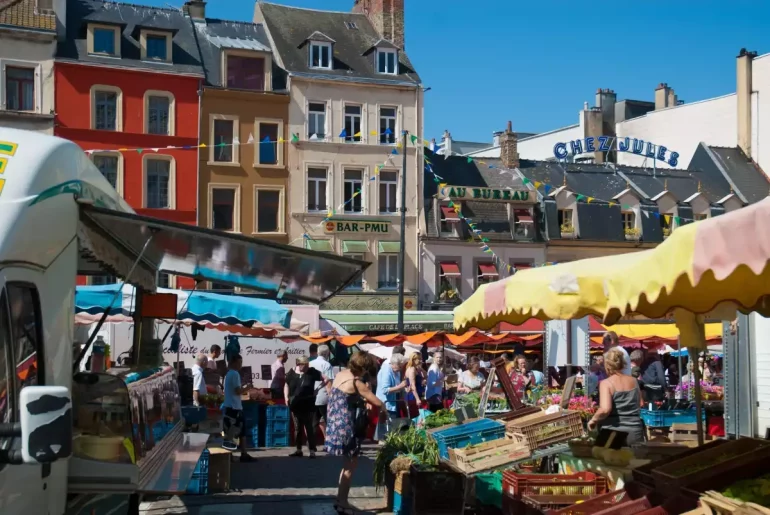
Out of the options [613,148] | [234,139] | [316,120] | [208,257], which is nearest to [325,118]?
[316,120]

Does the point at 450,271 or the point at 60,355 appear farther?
the point at 450,271

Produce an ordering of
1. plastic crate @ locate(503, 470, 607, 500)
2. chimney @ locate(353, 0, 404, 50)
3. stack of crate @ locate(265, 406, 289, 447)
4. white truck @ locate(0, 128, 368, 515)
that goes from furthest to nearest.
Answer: chimney @ locate(353, 0, 404, 50)
stack of crate @ locate(265, 406, 289, 447)
plastic crate @ locate(503, 470, 607, 500)
white truck @ locate(0, 128, 368, 515)

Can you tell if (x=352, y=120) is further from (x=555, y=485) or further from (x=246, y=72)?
(x=555, y=485)

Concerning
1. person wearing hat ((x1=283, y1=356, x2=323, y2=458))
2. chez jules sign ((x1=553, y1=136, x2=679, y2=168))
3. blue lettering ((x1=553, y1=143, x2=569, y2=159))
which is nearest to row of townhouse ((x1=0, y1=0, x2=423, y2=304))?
blue lettering ((x1=553, y1=143, x2=569, y2=159))

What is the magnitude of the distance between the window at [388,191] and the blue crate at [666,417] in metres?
27.6

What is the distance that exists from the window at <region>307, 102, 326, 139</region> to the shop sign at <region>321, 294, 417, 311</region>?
6.77 m

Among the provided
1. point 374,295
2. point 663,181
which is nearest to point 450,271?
point 374,295

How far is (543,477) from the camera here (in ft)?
26.8

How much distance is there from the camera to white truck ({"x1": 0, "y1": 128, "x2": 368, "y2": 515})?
14.9 feet

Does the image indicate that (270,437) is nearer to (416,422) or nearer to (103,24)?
(416,422)

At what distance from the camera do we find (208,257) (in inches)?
326

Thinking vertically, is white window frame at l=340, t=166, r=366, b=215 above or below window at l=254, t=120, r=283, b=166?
below

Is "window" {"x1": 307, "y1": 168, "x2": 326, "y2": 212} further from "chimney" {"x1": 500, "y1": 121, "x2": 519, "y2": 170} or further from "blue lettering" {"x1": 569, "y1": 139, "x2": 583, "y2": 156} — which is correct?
"blue lettering" {"x1": 569, "y1": 139, "x2": 583, "y2": 156}

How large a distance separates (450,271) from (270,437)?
965 inches
